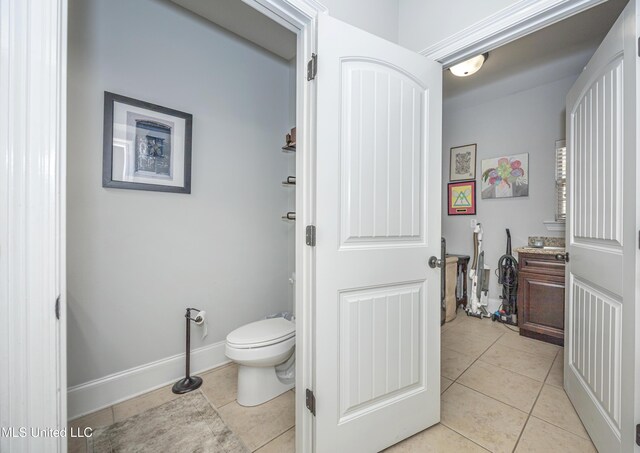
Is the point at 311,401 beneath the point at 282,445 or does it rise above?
above

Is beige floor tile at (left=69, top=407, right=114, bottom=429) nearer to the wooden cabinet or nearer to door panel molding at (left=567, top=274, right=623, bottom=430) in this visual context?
door panel molding at (left=567, top=274, right=623, bottom=430)

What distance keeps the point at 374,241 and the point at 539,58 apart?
108 inches

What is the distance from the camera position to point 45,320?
66 centimetres

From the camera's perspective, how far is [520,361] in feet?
7.14

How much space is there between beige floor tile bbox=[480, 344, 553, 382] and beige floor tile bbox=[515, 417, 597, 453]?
1.86 ft

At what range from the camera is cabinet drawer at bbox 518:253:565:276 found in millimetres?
2492

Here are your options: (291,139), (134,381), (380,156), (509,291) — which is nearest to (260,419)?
(134,381)

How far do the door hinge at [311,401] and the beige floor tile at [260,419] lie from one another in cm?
46

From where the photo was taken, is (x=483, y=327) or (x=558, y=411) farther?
(x=483, y=327)

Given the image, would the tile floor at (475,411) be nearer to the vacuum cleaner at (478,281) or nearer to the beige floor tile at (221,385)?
the beige floor tile at (221,385)

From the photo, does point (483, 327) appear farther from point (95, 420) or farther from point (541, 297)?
point (95, 420)

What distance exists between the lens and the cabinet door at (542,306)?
2475 mm

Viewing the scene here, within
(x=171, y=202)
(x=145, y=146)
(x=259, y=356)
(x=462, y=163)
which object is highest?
(x=462, y=163)

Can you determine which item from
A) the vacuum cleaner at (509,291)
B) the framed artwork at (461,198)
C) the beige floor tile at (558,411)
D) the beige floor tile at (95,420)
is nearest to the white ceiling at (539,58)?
the framed artwork at (461,198)
